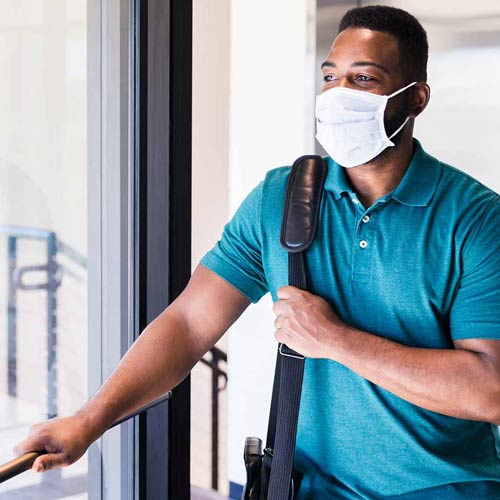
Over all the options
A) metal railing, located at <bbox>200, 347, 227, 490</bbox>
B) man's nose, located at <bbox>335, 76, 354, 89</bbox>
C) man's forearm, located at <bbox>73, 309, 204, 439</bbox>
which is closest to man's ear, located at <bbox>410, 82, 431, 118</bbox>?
man's nose, located at <bbox>335, 76, 354, 89</bbox>

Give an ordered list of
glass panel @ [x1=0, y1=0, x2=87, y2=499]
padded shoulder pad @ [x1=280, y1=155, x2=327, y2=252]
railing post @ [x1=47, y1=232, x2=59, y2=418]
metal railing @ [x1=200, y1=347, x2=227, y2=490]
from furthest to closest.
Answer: metal railing @ [x1=200, y1=347, x2=227, y2=490] < railing post @ [x1=47, y1=232, x2=59, y2=418] < glass panel @ [x1=0, y1=0, x2=87, y2=499] < padded shoulder pad @ [x1=280, y1=155, x2=327, y2=252]

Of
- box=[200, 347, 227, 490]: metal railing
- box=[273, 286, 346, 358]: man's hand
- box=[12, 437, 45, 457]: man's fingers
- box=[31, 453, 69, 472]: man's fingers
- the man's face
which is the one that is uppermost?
the man's face

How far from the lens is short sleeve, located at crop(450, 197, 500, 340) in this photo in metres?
1.26

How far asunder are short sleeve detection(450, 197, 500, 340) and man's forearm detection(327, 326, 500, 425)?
5 centimetres

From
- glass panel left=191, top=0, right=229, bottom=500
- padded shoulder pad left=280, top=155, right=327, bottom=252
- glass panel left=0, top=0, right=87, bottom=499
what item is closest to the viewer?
padded shoulder pad left=280, top=155, right=327, bottom=252

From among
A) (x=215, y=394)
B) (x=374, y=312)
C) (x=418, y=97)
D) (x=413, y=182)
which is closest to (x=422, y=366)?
(x=374, y=312)

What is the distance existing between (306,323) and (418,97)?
1.74 feet

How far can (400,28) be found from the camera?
4.76 feet

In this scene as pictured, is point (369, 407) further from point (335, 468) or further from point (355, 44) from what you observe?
point (355, 44)

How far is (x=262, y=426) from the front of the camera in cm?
335

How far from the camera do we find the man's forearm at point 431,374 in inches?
48.1

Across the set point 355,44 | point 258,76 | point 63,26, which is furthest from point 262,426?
point 355,44

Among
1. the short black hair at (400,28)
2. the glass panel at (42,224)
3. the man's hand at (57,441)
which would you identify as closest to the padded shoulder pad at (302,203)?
the short black hair at (400,28)

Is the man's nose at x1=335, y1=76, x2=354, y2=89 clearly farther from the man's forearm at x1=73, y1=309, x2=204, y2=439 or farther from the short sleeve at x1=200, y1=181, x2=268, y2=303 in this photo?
the man's forearm at x1=73, y1=309, x2=204, y2=439
